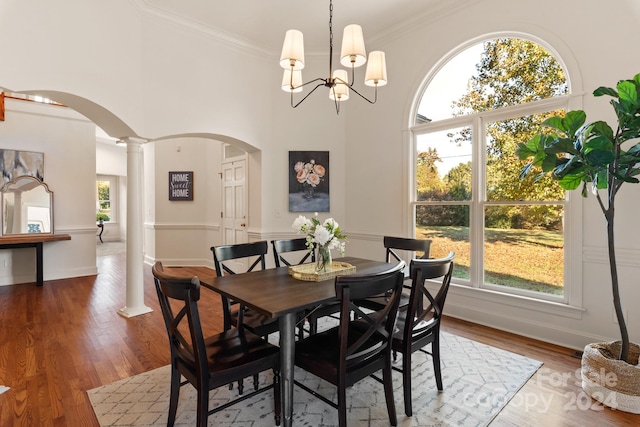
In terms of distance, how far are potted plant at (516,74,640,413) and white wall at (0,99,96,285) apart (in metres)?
6.86

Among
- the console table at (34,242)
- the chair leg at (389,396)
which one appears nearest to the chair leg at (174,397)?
the chair leg at (389,396)

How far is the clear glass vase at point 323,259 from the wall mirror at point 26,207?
18.0ft

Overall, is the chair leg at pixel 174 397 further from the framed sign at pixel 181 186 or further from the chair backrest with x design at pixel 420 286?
the framed sign at pixel 181 186

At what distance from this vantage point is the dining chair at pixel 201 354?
1.60 m

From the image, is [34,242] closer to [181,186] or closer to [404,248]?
[181,186]

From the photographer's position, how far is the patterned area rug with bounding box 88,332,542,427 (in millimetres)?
2002

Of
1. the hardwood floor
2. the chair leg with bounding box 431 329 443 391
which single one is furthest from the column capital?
the chair leg with bounding box 431 329 443 391

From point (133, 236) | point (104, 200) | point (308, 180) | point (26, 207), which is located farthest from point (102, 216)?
point (308, 180)

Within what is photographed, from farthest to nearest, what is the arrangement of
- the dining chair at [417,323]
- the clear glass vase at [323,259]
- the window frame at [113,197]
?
1. the window frame at [113,197]
2. the clear glass vase at [323,259]
3. the dining chair at [417,323]

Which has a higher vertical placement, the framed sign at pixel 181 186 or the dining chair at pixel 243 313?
the framed sign at pixel 181 186

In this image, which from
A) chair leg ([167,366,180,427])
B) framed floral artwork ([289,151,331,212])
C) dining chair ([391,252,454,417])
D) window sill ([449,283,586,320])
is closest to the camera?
chair leg ([167,366,180,427])

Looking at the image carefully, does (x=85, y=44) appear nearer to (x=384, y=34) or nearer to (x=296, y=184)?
(x=296, y=184)

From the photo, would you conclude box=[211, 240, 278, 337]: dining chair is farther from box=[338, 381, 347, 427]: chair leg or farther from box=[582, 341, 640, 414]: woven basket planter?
box=[582, 341, 640, 414]: woven basket planter

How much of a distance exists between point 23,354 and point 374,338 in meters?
3.10
